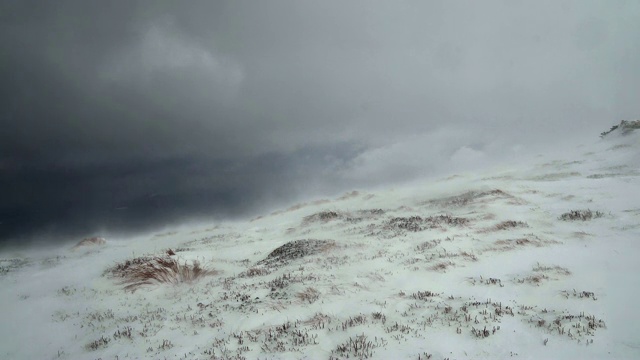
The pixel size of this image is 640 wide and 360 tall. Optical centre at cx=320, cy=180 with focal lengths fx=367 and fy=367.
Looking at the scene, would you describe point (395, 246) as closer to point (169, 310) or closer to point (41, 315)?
point (169, 310)

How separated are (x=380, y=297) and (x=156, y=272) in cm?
1174

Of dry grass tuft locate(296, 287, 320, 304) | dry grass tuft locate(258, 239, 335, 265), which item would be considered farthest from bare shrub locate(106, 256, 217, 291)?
dry grass tuft locate(296, 287, 320, 304)

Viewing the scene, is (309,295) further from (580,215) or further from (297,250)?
(580,215)

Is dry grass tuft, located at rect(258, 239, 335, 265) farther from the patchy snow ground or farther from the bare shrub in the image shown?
the bare shrub

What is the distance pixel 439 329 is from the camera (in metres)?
10.2

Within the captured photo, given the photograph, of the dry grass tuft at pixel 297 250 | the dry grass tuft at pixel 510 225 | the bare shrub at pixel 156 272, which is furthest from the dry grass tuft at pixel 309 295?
the dry grass tuft at pixel 510 225

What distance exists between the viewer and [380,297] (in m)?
13.4

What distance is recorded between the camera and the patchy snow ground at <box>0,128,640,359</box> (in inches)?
380

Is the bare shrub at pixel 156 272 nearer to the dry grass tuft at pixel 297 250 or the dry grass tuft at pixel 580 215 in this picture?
the dry grass tuft at pixel 297 250

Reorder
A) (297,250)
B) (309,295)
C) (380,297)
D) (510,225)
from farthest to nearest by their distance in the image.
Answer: (510,225) → (297,250) → (309,295) → (380,297)

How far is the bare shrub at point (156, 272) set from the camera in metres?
18.3

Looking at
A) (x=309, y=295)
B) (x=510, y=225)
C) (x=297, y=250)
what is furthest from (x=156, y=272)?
(x=510, y=225)

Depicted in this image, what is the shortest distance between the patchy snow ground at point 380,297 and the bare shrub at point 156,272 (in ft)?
0.78

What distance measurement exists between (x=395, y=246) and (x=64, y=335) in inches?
615
